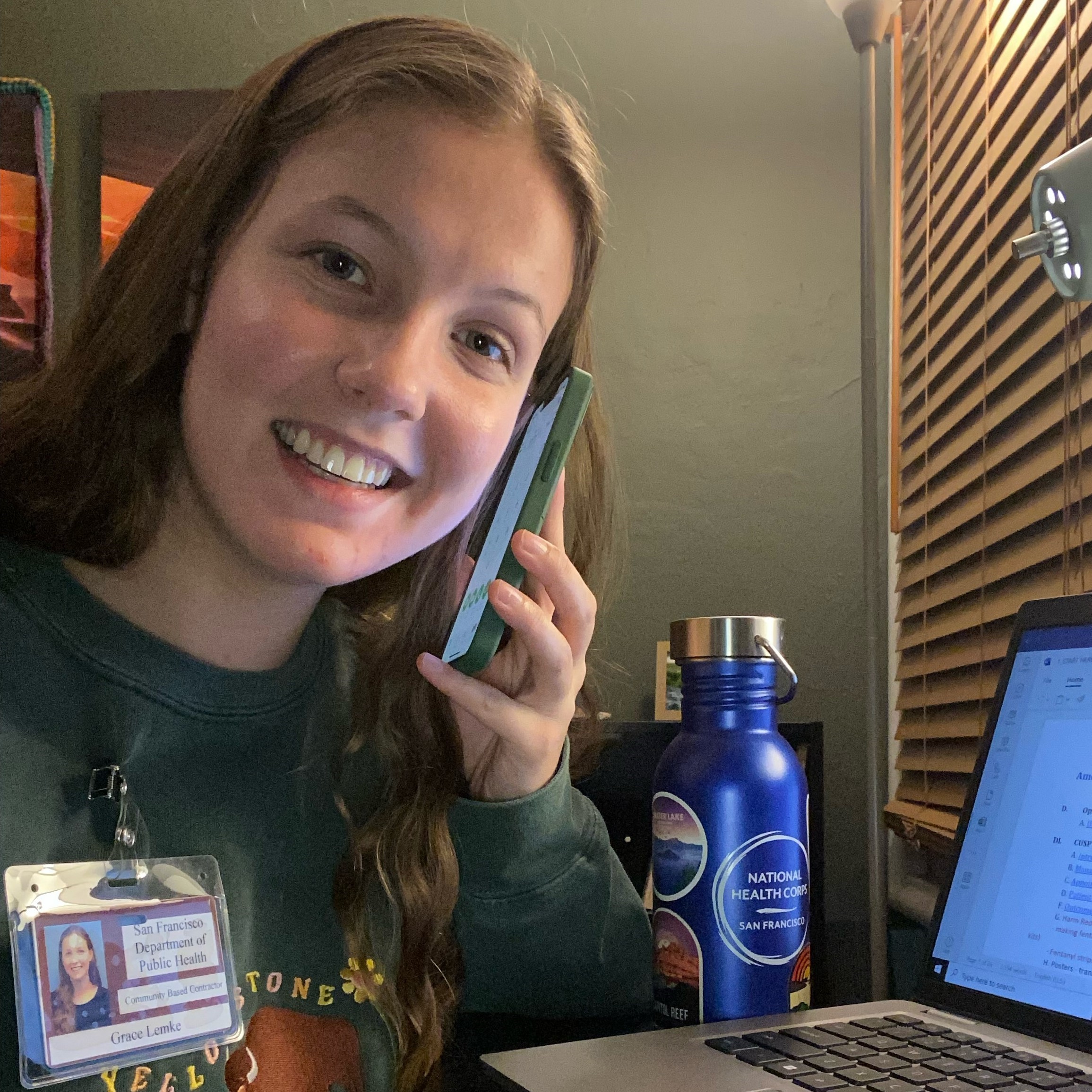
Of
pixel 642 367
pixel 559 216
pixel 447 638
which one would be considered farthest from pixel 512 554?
pixel 642 367

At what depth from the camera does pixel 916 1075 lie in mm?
521

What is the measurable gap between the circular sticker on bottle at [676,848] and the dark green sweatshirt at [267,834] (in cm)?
11

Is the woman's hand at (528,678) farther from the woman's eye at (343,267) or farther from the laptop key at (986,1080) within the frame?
the laptop key at (986,1080)

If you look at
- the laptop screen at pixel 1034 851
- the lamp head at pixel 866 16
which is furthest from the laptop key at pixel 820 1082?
the lamp head at pixel 866 16

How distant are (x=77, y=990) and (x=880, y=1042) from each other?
452mm

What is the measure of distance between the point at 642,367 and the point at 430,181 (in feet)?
3.24

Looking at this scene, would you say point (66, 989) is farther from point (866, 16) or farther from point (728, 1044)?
point (866, 16)

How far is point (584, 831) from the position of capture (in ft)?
2.81

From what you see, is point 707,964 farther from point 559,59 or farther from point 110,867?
point 559,59

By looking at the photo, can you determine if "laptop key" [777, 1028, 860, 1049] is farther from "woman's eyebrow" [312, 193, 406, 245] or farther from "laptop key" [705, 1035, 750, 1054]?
"woman's eyebrow" [312, 193, 406, 245]

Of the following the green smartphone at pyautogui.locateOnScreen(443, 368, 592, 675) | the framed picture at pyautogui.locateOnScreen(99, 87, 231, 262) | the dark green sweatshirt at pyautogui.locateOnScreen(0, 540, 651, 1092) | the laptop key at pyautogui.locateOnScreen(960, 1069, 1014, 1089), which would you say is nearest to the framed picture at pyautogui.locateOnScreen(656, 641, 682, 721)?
the dark green sweatshirt at pyautogui.locateOnScreen(0, 540, 651, 1092)

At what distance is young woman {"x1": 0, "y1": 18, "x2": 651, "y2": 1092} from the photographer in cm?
67

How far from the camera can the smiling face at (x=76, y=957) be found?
559 mm

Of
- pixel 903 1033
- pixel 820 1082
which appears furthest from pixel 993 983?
pixel 820 1082
